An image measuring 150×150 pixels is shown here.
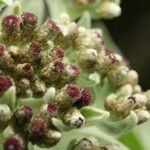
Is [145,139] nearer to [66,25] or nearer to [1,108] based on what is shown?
[66,25]

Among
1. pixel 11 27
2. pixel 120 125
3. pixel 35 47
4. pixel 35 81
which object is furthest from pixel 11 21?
pixel 120 125

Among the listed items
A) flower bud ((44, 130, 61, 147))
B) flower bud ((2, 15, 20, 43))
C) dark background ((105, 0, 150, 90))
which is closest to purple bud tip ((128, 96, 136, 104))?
flower bud ((44, 130, 61, 147))

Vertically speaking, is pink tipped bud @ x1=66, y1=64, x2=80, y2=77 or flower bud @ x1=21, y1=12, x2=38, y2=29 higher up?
flower bud @ x1=21, y1=12, x2=38, y2=29

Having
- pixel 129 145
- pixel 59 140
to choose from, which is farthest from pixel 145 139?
A: pixel 59 140

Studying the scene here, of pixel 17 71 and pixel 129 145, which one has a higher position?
pixel 17 71

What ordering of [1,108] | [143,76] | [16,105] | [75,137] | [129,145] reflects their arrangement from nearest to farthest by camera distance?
[1,108] < [16,105] < [75,137] < [129,145] < [143,76]

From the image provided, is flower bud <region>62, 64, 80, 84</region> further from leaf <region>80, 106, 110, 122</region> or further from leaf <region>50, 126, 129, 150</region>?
leaf <region>50, 126, 129, 150</region>
